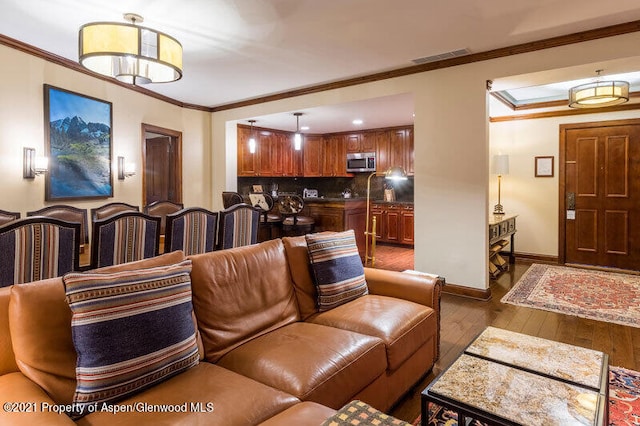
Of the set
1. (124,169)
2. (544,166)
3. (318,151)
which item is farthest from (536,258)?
(124,169)

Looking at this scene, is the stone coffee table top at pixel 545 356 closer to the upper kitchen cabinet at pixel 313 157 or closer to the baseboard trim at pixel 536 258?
the baseboard trim at pixel 536 258

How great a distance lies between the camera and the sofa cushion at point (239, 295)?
1.82 m

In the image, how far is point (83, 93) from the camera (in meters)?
4.45

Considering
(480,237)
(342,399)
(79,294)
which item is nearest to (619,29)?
(480,237)

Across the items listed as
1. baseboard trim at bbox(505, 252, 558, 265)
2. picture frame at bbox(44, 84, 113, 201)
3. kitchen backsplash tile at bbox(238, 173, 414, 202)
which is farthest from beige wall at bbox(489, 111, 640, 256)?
picture frame at bbox(44, 84, 113, 201)

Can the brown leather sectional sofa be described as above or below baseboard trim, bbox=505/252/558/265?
above

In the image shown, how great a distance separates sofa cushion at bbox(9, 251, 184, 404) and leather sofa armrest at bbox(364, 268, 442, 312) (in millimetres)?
1878

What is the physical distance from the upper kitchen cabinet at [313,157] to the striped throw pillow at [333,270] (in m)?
6.04

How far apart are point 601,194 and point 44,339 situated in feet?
22.2

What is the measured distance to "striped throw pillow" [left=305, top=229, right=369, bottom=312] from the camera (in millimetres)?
2396

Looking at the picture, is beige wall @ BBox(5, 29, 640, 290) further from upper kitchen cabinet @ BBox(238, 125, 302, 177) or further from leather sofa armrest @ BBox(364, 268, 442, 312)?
leather sofa armrest @ BBox(364, 268, 442, 312)

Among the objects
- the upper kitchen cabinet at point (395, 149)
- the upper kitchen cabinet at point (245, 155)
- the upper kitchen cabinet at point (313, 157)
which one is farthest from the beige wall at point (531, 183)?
the upper kitchen cabinet at point (245, 155)

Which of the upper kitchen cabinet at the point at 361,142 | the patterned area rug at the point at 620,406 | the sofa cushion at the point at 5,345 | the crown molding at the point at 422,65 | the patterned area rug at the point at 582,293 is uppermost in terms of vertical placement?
the crown molding at the point at 422,65

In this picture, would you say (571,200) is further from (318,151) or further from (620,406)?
(318,151)
